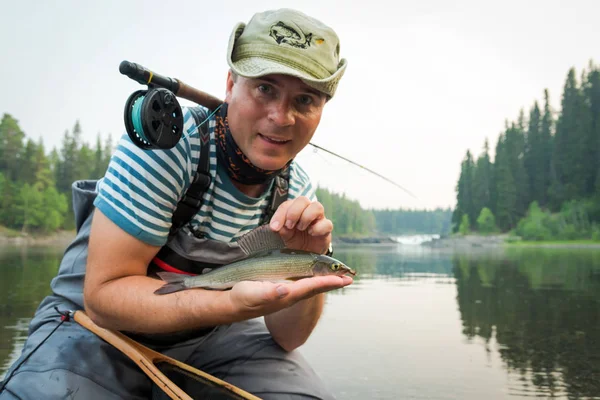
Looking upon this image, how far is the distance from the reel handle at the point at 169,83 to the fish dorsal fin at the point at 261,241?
0.92m

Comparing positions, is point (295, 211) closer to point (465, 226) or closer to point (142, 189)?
point (142, 189)

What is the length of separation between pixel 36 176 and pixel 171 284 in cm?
8156

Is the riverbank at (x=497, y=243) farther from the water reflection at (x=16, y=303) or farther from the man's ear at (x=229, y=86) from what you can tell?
the man's ear at (x=229, y=86)

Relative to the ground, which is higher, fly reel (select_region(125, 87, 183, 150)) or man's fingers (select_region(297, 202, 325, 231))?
fly reel (select_region(125, 87, 183, 150))

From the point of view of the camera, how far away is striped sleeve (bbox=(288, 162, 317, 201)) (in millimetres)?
3490

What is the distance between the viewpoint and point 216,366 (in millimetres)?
3404

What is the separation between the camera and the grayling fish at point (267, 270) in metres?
2.65

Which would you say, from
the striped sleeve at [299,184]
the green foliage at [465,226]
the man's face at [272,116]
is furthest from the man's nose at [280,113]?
the green foliage at [465,226]

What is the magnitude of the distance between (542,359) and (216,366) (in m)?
6.39

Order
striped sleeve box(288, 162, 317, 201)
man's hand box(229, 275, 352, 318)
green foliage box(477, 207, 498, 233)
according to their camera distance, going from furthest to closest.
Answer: green foliage box(477, 207, 498, 233) → striped sleeve box(288, 162, 317, 201) → man's hand box(229, 275, 352, 318)

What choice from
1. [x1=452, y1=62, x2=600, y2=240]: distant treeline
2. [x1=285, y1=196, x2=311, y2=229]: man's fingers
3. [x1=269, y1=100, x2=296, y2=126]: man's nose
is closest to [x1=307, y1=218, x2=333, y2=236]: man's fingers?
[x1=285, y1=196, x2=311, y2=229]: man's fingers

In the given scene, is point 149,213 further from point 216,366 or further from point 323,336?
point 323,336

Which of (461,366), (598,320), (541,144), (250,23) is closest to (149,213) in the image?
(250,23)

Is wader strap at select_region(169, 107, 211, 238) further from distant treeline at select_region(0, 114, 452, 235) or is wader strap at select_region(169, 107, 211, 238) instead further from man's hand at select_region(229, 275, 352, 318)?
distant treeline at select_region(0, 114, 452, 235)
